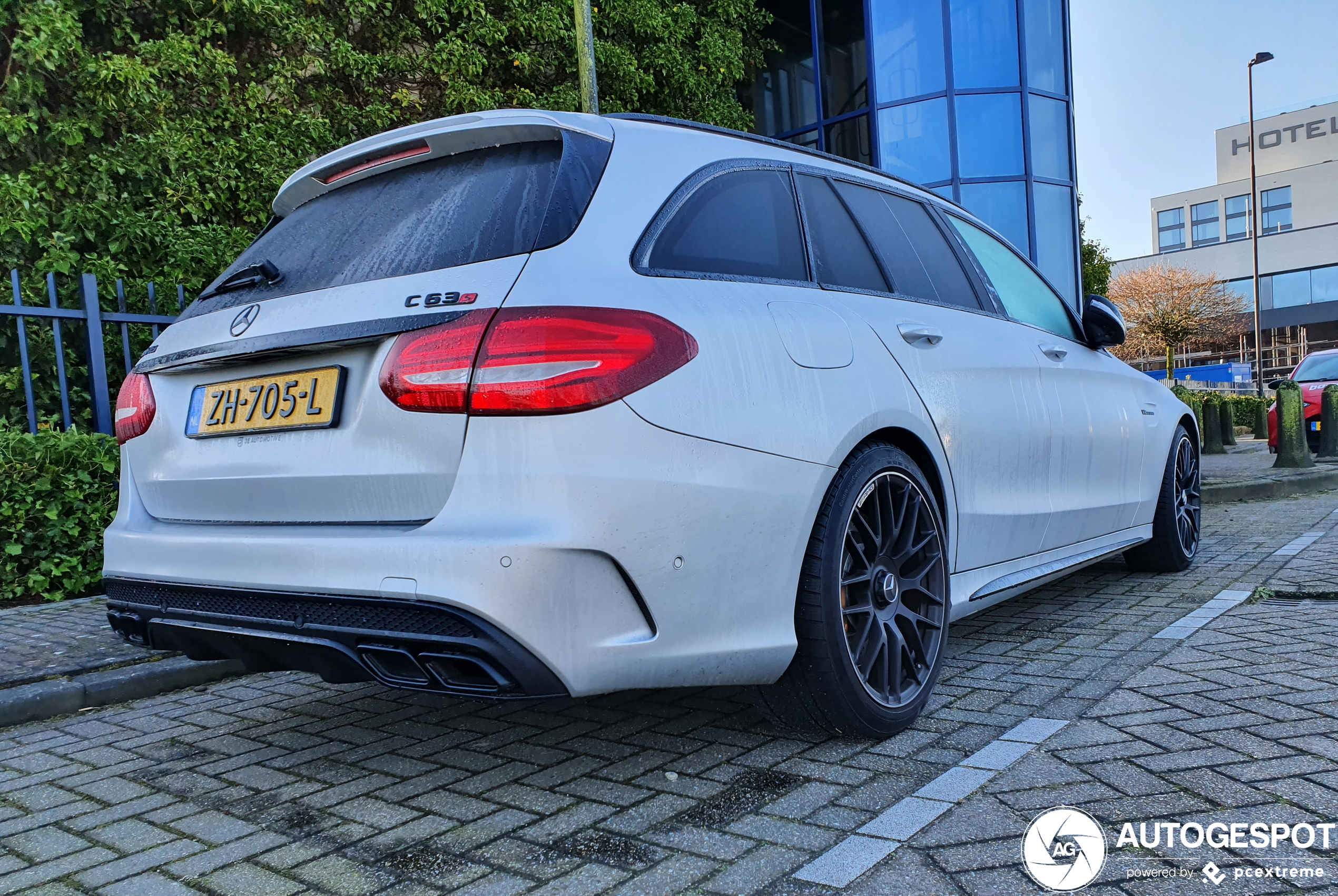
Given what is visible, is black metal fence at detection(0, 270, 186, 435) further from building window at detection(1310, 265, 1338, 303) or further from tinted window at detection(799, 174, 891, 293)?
building window at detection(1310, 265, 1338, 303)

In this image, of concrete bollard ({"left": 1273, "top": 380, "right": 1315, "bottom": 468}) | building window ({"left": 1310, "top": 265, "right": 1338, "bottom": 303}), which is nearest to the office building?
building window ({"left": 1310, "top": 265, "right": 1338, "bottom": 303})

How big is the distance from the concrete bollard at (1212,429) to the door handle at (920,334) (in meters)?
14.1

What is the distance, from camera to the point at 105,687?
12.6 ft

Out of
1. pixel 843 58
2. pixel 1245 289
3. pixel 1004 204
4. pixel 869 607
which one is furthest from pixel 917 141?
pixel 1245 289

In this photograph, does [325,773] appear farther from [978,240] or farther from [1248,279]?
[1248,279]

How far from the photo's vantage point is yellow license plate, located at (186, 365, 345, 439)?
244cm

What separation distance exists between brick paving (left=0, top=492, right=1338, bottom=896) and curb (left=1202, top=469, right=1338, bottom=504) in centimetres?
574

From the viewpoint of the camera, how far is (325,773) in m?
2.88

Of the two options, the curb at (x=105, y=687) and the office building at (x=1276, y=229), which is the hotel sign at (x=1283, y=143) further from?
the curb at (x=105, y=687)

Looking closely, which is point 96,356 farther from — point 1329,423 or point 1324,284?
point 1324,284

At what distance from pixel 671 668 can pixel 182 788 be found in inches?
56.5

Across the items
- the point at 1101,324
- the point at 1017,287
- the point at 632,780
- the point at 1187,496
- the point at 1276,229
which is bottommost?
the point at 632,780

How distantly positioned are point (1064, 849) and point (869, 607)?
2.74 feet

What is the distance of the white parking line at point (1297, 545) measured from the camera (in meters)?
6.05
